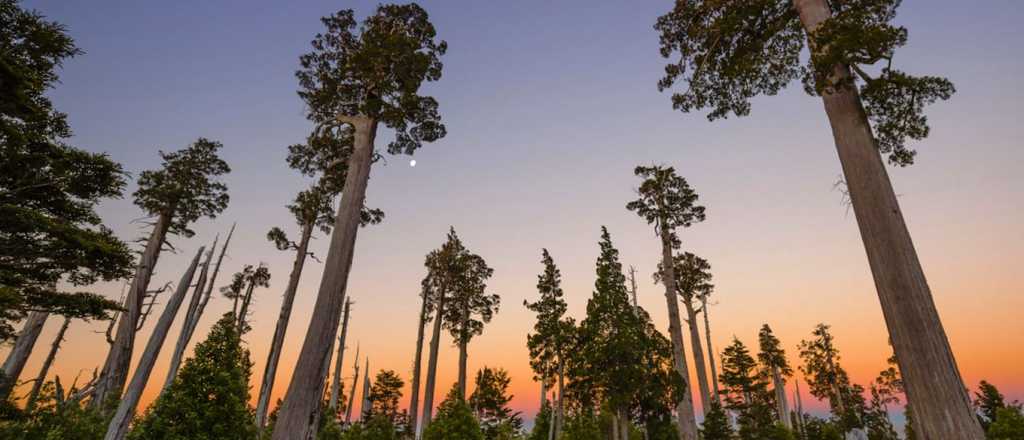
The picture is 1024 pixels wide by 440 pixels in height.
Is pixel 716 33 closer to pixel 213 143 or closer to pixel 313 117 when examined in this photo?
pixel 313 117

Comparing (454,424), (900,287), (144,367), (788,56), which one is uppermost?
(788,56)


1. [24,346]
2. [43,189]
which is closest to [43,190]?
[43,189]

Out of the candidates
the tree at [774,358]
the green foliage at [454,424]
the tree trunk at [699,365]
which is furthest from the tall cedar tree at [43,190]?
the tree at [774,358]

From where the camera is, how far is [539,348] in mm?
31812

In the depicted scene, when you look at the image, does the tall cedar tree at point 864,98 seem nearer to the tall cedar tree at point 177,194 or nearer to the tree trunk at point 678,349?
the tree trunk at point 678,349

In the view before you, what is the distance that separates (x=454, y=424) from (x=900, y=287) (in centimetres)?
1991

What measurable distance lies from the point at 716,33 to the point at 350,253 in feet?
30.6

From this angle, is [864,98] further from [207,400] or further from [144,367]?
[207,400]

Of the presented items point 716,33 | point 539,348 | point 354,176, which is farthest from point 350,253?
point 539,348

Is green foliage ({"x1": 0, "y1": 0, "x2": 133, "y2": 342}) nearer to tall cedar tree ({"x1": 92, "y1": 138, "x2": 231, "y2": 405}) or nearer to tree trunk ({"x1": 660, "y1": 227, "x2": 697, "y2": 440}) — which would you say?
tall cedar tree ({"x1": 92, "y1": 138, "x2": 231, "y2": 405})

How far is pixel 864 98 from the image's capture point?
21.5 feet

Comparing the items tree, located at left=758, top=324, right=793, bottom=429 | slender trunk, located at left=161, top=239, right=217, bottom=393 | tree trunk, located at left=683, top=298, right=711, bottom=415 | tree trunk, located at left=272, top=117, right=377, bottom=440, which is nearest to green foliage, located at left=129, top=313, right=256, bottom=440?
slender trunk, located at left=161, top=239, right=217, bottom=393

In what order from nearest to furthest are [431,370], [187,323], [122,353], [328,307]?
[328,307]
[187,323]
[122,353]
[431,370]

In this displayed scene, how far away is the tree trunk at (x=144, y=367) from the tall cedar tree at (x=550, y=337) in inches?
959
